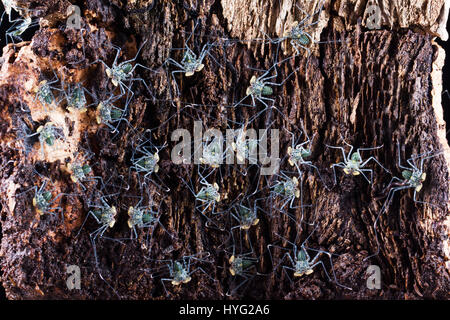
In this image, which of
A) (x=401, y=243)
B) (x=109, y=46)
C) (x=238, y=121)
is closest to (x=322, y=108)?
(x=238, y=121)

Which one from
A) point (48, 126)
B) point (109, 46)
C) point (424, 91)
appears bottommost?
point (48, 126)

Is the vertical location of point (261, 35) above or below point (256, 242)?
above

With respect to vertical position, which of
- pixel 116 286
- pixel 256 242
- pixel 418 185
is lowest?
pixel 116 286

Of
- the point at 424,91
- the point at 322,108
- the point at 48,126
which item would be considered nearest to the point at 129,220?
the point at 48,126

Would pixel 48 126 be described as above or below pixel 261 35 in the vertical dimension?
below

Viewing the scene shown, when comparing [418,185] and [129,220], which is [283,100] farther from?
[129,220]

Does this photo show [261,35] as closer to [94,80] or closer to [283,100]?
[283,100]
